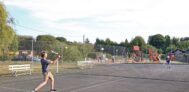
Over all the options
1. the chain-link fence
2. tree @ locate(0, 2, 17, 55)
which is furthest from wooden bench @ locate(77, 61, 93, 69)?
tree @ locate(0, 2, 17, 55)

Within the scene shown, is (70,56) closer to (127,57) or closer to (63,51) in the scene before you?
(63,51)

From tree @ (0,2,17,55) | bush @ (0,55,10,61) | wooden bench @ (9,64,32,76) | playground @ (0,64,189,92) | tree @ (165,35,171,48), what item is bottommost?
playground @ (0,64,189,92)

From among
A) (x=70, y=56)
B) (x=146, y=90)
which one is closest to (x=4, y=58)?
(x=70, y=56)

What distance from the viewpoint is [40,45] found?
1786 inches

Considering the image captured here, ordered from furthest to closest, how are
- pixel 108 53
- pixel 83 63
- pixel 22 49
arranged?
pixel 108 53, pixel 22 49, pixel 83 63

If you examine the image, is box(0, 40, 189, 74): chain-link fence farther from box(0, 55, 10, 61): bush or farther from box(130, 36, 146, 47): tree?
box(130, 36, 146, 47): tree

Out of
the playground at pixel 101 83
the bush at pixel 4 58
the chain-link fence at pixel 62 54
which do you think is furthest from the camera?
the bush at pixel 4 58

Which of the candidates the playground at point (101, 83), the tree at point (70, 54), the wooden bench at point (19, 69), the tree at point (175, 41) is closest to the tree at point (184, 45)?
the tree at point (175, 41)

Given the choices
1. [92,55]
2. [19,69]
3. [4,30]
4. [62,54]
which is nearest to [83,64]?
[62,54]

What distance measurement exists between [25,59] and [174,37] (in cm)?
11434

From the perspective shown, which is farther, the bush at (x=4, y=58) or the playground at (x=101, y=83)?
the bush at (x=4, y=58)

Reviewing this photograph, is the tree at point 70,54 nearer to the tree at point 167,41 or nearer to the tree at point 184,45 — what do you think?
the tree at point 184,45

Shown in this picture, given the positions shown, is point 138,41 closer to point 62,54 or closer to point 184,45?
point 184,45

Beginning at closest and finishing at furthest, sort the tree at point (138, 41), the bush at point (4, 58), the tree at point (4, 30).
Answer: the tree at point (4, 30) < the bush at point (4, 58) < the tree at point (138, 41)
